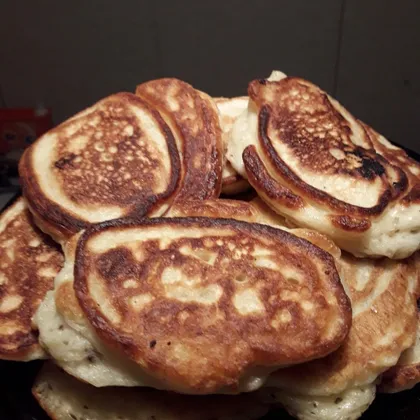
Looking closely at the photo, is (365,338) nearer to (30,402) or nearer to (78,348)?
(78,348)

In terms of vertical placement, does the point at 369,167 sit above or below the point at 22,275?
above

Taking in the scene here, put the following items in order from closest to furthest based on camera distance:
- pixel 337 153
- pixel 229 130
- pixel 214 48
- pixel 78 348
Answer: pixel 78 348 < pixel 337 153 < pixel 229 130 < pixel 214 48

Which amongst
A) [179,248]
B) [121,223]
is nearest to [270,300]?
[179,248]

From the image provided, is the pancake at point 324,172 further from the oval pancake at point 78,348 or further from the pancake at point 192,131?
the oval pancake at point 78,348

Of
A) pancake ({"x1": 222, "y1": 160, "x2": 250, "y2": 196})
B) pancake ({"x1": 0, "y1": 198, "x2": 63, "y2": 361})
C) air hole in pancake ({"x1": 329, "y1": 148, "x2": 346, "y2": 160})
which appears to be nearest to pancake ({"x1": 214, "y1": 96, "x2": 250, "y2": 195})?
pancake ({"x1": 222, "y1": 160, "x2": 250, "y2": 196})

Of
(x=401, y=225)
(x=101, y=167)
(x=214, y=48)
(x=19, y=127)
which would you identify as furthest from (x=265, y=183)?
(x=19, y=127)

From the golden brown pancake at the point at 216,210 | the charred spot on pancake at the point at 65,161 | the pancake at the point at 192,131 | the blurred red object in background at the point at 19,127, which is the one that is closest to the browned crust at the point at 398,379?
the golden brown pancake at the point at 216,210
